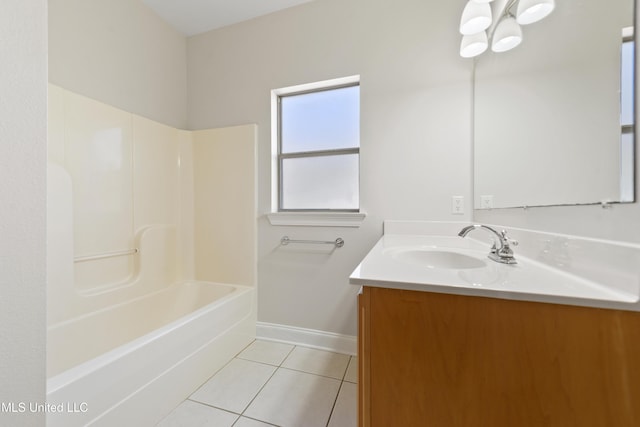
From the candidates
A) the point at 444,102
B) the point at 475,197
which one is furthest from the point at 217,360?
the point at 444,102

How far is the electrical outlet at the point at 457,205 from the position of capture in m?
1.49

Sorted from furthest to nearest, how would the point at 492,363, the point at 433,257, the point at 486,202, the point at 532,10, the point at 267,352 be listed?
1. the point at 267,352
2. the point at 486,202
3. the point at 433,257
4. the point at 532,10
5. the point at 492,363

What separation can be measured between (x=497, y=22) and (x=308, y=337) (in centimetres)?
226

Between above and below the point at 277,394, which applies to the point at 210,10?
above

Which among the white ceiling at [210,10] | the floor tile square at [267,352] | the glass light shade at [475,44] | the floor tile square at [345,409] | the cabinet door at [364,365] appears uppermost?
the white ceiling at [210,10]

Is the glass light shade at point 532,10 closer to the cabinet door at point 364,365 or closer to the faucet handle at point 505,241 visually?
the faucet handle at point 505,241

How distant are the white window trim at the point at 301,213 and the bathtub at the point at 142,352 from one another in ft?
2.16

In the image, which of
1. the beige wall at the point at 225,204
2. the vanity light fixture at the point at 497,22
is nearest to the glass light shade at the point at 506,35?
the vanity light fixture at the point at 497,22

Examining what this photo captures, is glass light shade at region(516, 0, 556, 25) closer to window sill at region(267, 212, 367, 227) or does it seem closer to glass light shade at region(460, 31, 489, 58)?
glass light shade at region(460, 31, 489, 58)

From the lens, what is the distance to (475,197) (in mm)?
1454

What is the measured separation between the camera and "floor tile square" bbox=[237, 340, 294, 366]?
1606 mm

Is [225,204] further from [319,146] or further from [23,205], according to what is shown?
[23,205]

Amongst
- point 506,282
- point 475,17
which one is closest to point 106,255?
point 506,282

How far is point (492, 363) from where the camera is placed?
54 centimetres
